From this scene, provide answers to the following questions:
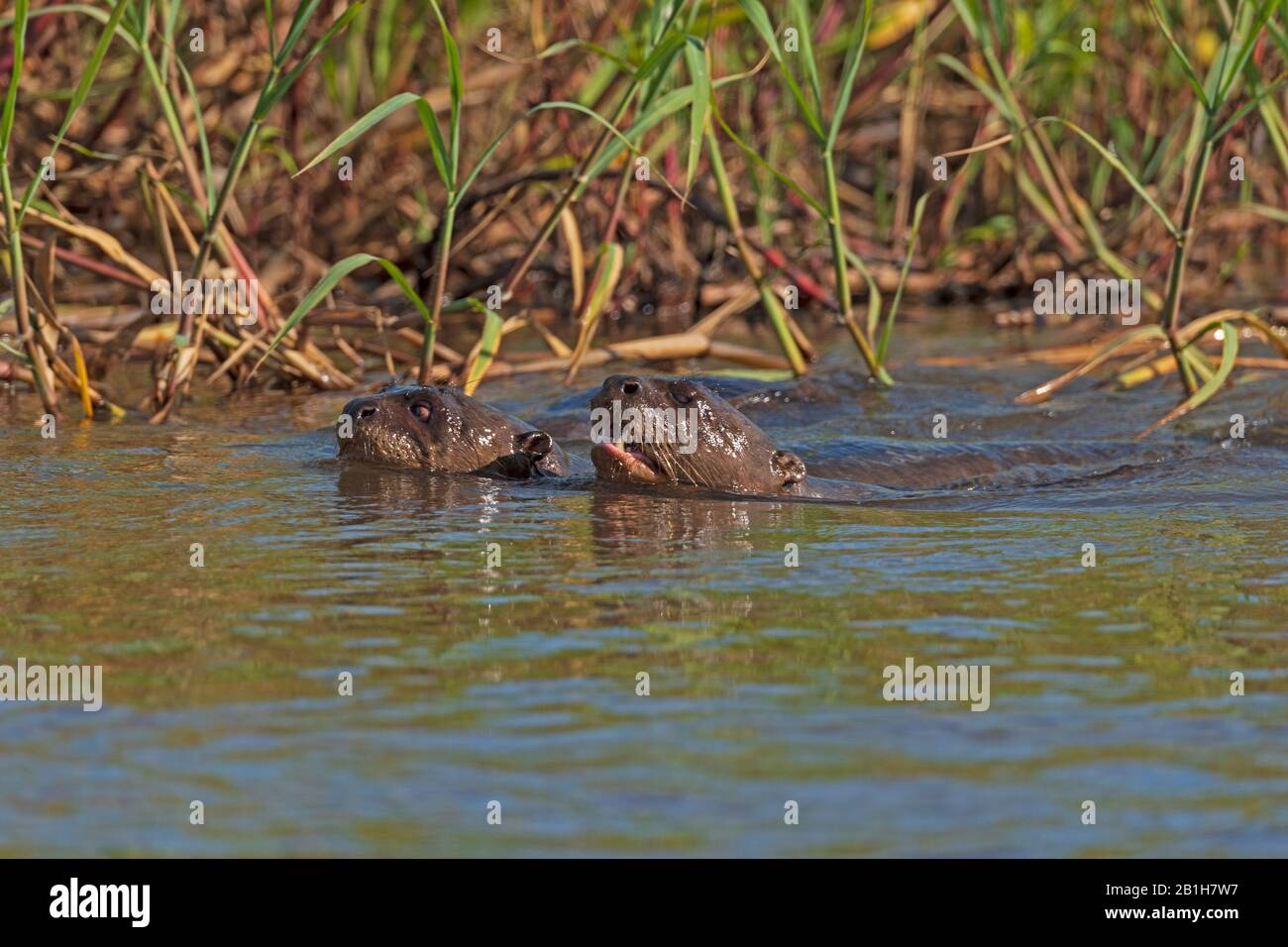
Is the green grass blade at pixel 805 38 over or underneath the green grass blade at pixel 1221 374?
over

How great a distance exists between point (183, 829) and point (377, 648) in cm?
95

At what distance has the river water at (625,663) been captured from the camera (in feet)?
9.12

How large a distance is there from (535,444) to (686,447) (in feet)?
1.58

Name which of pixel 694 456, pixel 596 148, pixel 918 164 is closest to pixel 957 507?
pixel 694 456

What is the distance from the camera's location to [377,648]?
12.0 ft

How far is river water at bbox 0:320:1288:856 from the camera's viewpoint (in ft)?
9.12

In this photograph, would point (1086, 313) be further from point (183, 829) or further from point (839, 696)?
point (183, 829)
